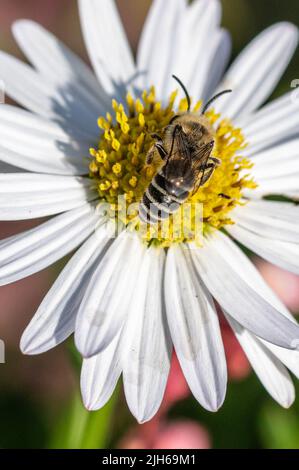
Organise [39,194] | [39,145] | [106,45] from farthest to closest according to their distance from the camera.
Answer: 1. [106,45]
2. [39,145]
3. [39,194]

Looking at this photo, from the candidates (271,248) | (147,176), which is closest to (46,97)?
(147,176)

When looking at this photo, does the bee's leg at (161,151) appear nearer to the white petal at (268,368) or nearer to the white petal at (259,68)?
the white petal at (268,368)

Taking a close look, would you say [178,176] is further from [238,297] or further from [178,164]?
[238,297]

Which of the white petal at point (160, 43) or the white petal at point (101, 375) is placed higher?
the white petal at point (160, 43)

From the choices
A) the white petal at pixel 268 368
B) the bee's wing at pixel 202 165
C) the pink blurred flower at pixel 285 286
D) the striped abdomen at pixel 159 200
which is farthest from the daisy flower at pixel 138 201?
the pink blurred flower at pixel 285 286

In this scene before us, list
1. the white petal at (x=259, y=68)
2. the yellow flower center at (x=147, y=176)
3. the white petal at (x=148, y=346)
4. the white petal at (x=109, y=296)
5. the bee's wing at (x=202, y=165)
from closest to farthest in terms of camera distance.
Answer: the white petal at (x=109, y=296)
the white petal at (x=148, y=346)
the bee's wing at (x=202, y=165)
the yellow flower center at (x=147, y=176)
the white petal at (x=259, y=68)

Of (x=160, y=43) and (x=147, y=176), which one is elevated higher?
(x=160, y=43)
